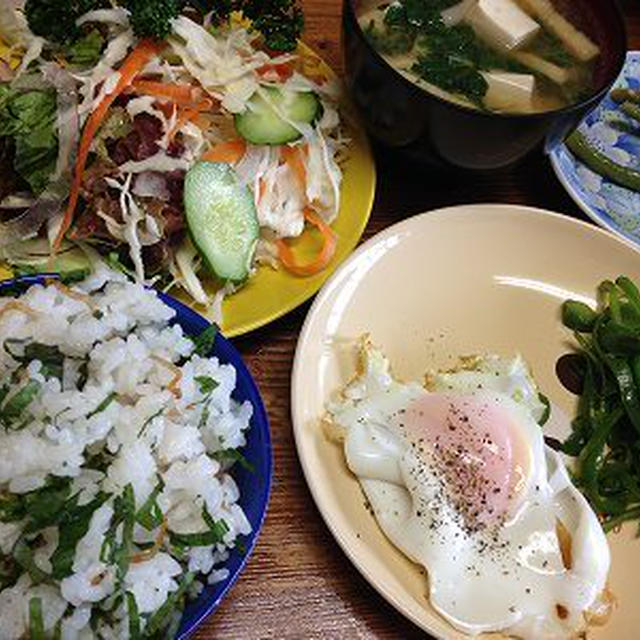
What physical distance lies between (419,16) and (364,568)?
1447 mm

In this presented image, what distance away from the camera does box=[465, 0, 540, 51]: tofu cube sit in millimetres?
2287

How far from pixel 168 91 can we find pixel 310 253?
52 cm

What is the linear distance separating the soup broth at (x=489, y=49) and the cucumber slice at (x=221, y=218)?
531 mm

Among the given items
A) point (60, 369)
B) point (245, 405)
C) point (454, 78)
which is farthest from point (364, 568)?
point (454, 78)

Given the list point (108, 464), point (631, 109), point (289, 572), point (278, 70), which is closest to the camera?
point (108, 464)

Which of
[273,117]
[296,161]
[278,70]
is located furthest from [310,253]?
[278,70]

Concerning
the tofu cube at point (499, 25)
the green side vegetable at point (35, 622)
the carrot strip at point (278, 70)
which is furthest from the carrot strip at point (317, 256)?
the green side vegetable at point (35, 622)

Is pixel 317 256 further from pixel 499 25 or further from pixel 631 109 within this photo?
pixel 631 109

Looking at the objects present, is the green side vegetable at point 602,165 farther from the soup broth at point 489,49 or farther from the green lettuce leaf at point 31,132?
the green lettuce leaf at point 31,132

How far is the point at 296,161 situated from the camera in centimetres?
217

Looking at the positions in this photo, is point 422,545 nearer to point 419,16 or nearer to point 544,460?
point 544,460

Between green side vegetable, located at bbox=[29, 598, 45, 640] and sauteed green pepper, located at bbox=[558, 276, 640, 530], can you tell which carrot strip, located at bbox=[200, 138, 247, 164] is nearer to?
sauteed green pepper, located at bbox=[558, 276, 640, 530]

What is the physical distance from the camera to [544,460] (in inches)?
71.9

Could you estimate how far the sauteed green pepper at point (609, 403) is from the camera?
186 cm
